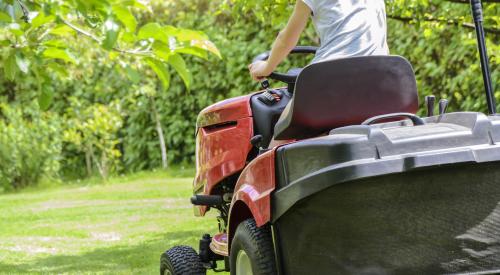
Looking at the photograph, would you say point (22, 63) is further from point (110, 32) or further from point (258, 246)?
point (258, 246)

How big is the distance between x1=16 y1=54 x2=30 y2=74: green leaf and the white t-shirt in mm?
906

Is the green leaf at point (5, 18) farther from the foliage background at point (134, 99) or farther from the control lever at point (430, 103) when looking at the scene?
the foliage background at point (134, 99)

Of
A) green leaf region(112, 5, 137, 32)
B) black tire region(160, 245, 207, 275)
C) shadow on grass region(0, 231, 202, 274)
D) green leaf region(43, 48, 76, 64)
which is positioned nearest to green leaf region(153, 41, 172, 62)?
green leaf region(43, 48, 76, 64)

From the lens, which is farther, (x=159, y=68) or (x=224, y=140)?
Result: (x=224, y=140)

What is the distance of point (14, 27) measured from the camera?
2623 mm

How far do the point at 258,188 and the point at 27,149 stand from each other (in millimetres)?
11506

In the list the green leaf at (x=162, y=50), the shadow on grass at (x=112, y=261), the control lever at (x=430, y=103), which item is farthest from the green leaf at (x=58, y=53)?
the shadow on grass at (x=112, y=261)

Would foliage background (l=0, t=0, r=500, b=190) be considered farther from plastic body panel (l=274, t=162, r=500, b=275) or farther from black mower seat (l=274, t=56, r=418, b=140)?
plastic body panel (l=274, t=162, r=500, b=275)

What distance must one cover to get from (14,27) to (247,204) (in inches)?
36.0

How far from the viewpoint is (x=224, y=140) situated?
3.62m

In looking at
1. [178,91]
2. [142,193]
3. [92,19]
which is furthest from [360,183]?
[178,91]

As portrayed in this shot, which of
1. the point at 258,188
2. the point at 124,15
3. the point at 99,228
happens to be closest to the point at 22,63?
the point at 124,15

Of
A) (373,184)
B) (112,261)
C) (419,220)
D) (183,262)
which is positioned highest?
(373,184)

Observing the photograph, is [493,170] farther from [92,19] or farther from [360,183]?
[92,19]
